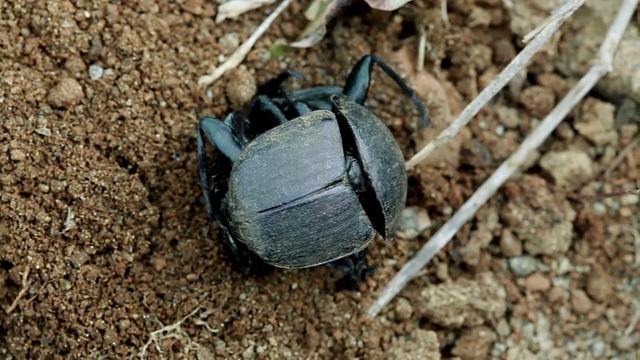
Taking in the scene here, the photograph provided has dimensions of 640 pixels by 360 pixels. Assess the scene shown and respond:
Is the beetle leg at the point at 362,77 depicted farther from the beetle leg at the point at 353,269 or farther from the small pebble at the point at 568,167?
the small pebble at the point at 568,167

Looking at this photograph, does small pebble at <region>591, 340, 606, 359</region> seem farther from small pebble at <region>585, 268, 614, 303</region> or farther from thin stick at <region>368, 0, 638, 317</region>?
thin stick at <region>368, 0, 638, 317</region>

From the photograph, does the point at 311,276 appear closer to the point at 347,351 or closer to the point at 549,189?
the point at 347,351

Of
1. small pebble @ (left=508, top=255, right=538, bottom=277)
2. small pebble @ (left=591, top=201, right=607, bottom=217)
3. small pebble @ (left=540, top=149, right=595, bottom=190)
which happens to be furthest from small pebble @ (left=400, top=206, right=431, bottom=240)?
small pebble @ (left=591, top=201, right=607, bottom=217)

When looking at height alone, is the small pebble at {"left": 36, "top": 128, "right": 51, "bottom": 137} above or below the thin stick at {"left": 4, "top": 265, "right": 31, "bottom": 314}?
above

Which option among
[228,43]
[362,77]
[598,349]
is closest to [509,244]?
[598,349]

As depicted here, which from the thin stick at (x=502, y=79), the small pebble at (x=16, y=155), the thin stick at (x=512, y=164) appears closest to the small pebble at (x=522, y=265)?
the thin stick at (x=512, y=164)

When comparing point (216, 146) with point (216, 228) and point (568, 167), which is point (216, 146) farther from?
point (568, 167)
